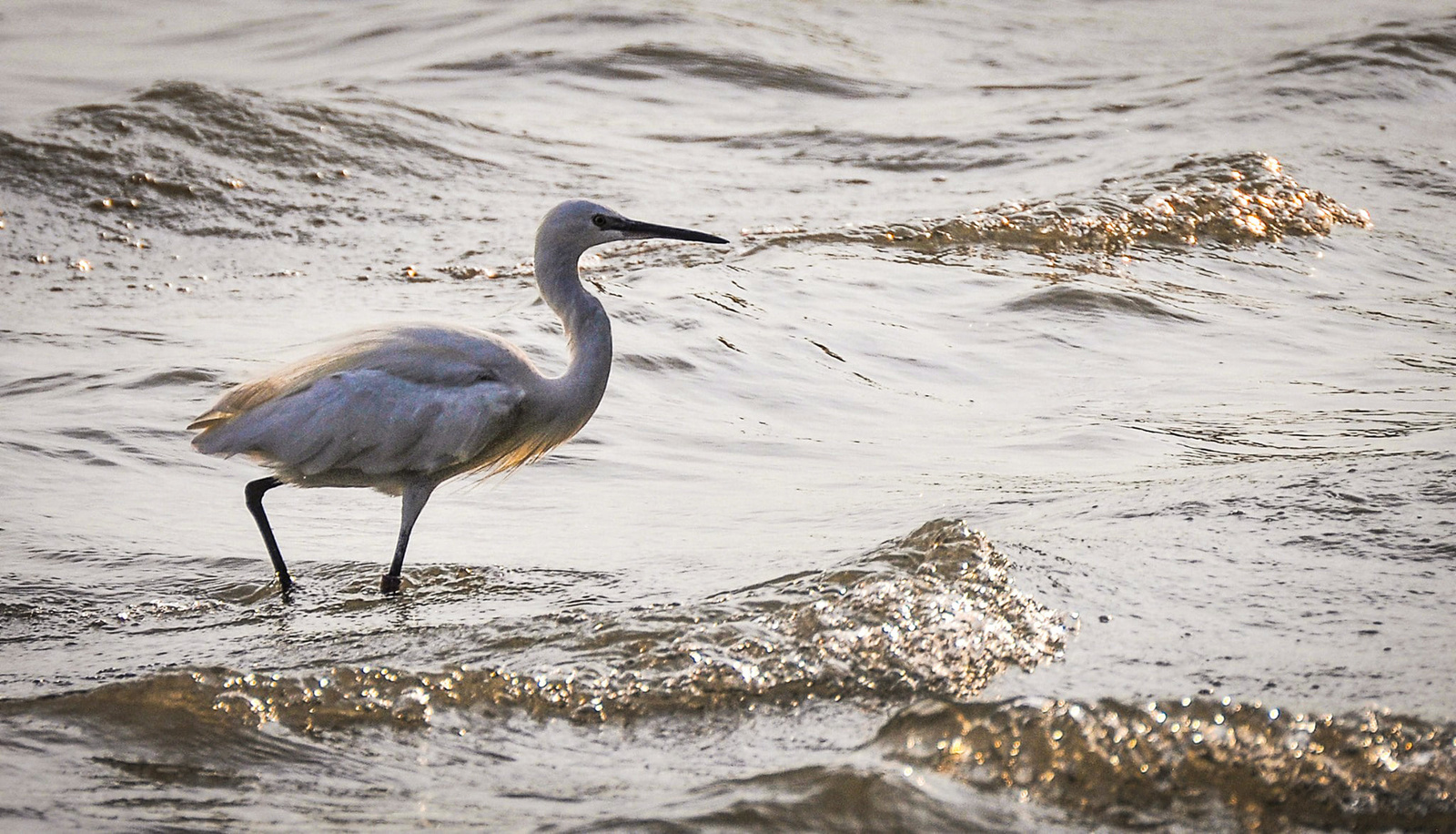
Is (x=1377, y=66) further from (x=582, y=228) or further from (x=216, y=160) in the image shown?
(x=582, y=228)

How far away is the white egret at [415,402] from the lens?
525cm

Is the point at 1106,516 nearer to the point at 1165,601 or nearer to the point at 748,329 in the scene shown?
the point at 1165,601

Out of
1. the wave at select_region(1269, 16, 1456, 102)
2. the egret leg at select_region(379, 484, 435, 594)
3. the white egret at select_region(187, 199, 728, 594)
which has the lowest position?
the egret leg at select_region(379, 484, 435, 594)

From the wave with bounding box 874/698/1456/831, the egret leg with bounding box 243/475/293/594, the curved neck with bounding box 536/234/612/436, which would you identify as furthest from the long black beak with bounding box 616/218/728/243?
the wave with bounding box 874/698/1456/831

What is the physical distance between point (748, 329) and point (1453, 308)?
4.04m

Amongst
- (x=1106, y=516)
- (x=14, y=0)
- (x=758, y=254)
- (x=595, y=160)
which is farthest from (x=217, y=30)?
(x=1106, y=516)

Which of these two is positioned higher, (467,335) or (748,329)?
(467,335)

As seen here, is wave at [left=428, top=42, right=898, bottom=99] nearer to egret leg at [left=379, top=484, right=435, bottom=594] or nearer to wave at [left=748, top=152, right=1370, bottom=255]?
wave at [left=748, top=152, right=1370, bottom=255]

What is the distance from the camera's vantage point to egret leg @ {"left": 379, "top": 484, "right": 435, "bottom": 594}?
5238mm

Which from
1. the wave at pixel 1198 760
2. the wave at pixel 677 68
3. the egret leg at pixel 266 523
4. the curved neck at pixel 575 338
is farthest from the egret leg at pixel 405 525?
the wave at pixel 677 68

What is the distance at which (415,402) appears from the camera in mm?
5285

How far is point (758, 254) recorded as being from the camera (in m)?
10.2

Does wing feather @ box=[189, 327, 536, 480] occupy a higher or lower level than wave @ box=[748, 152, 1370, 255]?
higher

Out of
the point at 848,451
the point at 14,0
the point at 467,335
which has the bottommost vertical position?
the point at 848,451
